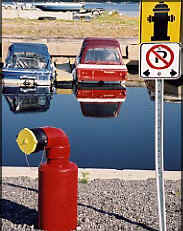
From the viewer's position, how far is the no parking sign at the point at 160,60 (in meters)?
4.97

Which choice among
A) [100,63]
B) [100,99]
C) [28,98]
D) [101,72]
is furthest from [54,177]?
[100,63]

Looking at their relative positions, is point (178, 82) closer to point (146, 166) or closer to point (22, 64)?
point (22, 64)

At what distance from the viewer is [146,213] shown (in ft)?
20.2

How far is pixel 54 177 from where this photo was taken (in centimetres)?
539

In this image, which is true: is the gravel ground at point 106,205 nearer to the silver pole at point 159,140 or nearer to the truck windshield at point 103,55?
the silver pole at point 159,140

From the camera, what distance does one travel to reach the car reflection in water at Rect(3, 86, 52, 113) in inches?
568

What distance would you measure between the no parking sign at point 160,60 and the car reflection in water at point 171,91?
10.5m

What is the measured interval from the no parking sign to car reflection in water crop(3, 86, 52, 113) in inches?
363

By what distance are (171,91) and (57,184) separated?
11.9 metres

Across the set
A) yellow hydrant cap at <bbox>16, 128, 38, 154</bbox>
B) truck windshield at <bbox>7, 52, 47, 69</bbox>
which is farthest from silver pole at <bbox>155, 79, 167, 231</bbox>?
truck windshield at <bbox>7, 52, 47, 69</bbox>

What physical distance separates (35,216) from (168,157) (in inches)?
154

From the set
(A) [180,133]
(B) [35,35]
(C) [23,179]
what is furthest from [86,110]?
(B) [35,35]

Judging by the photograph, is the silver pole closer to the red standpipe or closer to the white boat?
the red standpipe

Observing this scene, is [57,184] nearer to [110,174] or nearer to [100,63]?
[110,174]
